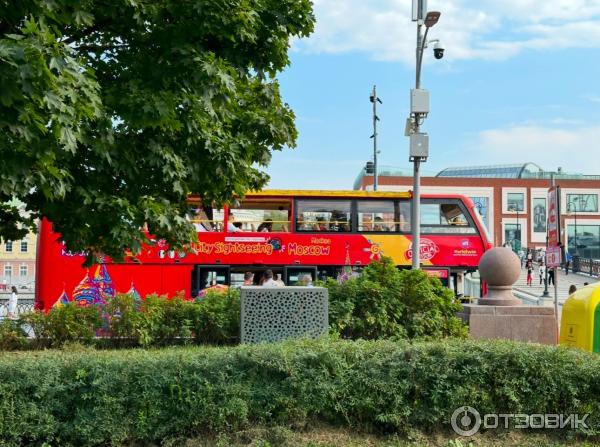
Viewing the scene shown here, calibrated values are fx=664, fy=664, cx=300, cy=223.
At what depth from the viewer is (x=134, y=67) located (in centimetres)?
744

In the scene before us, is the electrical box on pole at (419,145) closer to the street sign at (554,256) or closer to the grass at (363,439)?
the street sign at (554,256)

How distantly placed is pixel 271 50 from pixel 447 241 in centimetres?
1230

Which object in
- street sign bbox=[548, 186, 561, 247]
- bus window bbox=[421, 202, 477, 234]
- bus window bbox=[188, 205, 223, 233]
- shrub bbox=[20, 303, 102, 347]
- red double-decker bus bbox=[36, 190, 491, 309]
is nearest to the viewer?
Result: shrub bbox=[20, 303, 102, 347]

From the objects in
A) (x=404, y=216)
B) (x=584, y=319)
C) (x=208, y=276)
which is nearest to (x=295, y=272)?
(x=208, y=276)

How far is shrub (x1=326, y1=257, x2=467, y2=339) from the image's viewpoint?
939 centimetres

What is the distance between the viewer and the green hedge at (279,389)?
18.4 ft

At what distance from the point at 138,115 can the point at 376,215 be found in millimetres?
13018

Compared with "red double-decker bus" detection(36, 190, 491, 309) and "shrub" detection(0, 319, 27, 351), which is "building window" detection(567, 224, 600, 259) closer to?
"red double-decker bus" detection(36, 190, 491, 309)

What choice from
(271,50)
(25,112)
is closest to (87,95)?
(25,112)

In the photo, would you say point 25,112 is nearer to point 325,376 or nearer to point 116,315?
point 325,376

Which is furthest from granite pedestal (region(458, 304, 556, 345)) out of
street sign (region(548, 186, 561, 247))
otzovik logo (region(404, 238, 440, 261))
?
otzovik logo (region(404, 238, 440, 261))

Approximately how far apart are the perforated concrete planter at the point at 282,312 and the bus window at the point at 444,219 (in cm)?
1139

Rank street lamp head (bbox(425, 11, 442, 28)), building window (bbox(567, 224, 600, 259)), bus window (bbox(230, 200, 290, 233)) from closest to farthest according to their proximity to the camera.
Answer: street lamp head (bbox(425, 11, 442, 28)), bus window (bbox(230, 200, 290, 233)), building window (bbox(567, 224, 600, 259))

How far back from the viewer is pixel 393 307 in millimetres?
9594
